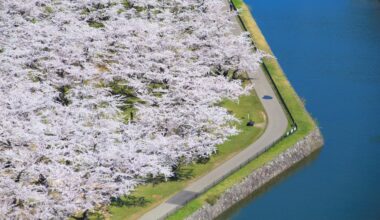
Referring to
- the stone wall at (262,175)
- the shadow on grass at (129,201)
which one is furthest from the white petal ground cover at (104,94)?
the stone wall at (262,175)

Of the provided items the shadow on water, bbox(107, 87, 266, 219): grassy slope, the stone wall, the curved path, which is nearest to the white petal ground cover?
bbox(107, 87, 266, 219): grassy slope

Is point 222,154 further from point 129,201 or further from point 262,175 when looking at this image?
point 129,201

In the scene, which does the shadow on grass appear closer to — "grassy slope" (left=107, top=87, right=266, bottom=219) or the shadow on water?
"grassy slope" (left=107, top=87, right=266, bottom=219)

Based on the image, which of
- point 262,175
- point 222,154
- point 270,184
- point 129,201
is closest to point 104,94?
point 222,154

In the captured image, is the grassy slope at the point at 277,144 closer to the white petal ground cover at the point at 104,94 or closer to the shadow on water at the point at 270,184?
the shadow on water at the point at 270,184

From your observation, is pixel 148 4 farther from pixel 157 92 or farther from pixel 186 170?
pixel 186 170

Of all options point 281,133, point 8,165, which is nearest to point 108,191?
point 8,165
